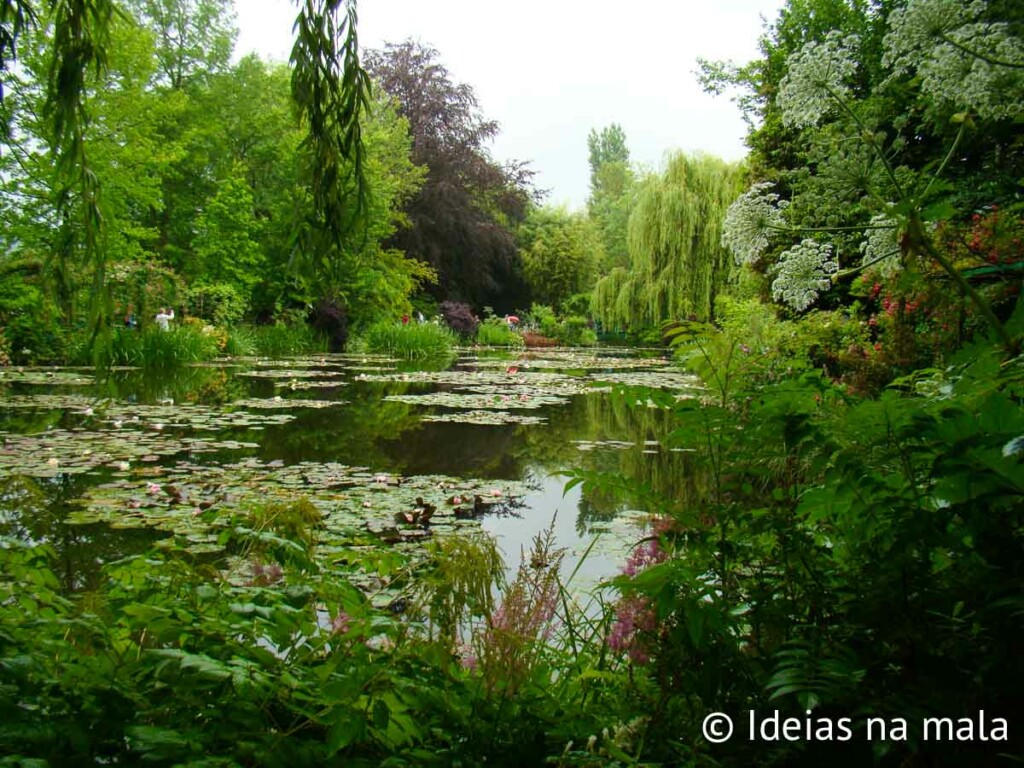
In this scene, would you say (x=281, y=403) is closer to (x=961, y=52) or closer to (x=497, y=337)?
(x=961, y=52)

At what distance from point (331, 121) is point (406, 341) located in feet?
48.5

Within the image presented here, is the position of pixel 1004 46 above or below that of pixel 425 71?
below

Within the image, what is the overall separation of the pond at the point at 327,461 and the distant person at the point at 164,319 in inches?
111

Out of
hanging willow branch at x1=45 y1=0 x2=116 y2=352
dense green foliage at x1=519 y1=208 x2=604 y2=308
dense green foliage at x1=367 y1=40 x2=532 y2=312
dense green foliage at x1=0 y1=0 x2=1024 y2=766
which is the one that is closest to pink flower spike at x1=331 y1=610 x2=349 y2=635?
Result: dense green foliage at x1=0 y1=0 x2=1024 y2=766

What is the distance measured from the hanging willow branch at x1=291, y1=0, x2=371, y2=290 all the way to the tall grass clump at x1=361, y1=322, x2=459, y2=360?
14.1 m

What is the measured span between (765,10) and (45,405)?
30.3 ft

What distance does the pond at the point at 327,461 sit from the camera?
274cm

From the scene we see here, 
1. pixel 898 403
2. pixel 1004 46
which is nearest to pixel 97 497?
pixel 898 403

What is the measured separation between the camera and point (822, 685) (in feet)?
2.94

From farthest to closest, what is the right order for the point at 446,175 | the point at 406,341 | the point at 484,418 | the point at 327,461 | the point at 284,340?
1. the point at 446,175
2. the point at 406,341
3. the point at 284,340
4. the point at 484,418
5. the point at 327,461

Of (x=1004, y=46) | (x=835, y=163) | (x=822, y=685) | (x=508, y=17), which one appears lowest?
(x=822, y=685)

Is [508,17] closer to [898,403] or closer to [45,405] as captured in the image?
[898,403]

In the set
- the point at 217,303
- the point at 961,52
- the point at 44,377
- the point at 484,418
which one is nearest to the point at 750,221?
the point at 961,52

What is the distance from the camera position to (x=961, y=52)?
269 centimetres
